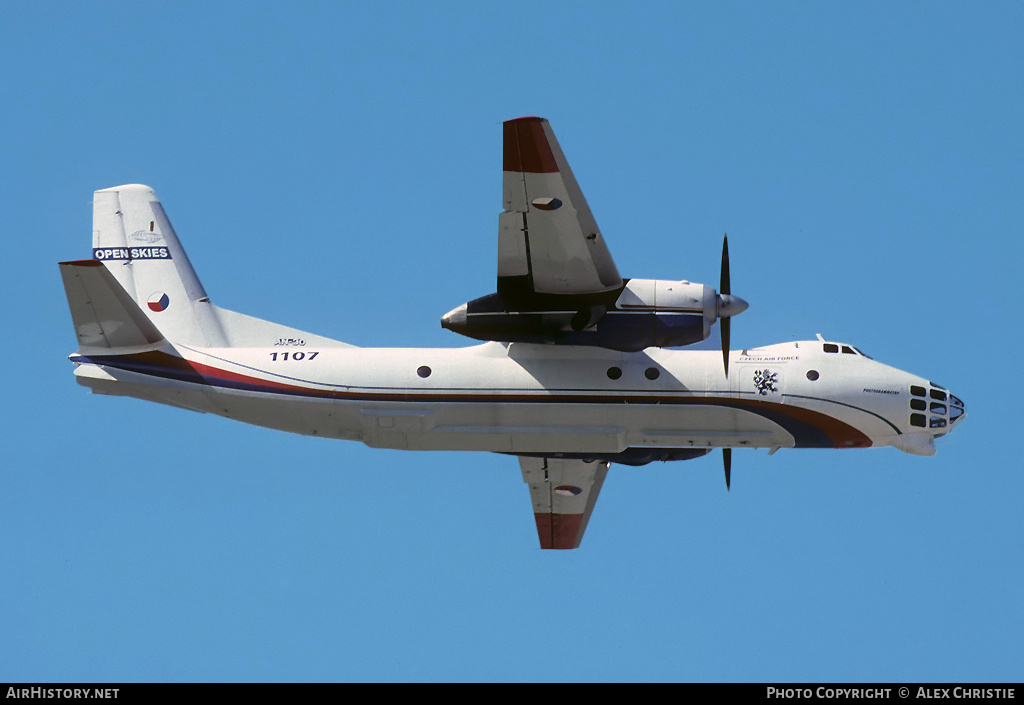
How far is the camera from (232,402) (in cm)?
2878

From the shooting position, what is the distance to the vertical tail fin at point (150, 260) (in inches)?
1214

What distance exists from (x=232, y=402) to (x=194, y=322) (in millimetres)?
2678

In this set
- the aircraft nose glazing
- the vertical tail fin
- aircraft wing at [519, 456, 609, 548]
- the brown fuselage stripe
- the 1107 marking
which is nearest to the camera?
the brown fuselage stripe

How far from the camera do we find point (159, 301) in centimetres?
3122

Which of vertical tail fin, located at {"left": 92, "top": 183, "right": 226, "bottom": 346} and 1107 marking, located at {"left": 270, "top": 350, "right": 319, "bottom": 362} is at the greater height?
vertical tail fin, located at {"left": 92, "top": 183, "right": 226, "bottom": 346}

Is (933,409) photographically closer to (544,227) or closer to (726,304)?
(726,304)

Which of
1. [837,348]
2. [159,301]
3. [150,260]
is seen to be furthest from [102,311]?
[837,348]

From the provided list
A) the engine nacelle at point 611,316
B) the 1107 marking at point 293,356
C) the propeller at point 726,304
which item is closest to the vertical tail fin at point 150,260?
the 1107 marking at point 293,356

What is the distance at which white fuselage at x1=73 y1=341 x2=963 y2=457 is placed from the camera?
92.6 feet

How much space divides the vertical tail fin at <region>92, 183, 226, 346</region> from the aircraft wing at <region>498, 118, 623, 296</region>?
7393 mm

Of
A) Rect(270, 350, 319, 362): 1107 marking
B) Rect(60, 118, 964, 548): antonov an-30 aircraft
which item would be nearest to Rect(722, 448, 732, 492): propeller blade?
Rect(60, 118, 964, 548): antonov an-30 aircraft

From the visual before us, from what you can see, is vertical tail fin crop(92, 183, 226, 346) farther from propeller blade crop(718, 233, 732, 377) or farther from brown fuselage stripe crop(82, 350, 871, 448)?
propeller blade crop(718, 233, 732, 377)

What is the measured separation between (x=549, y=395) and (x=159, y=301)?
29.2ft
